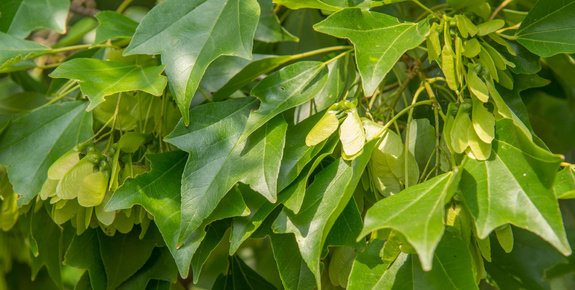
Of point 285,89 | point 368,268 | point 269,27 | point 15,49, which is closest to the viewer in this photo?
point 368,268

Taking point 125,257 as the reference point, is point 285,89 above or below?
above

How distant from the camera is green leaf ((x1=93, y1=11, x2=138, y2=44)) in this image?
89cm

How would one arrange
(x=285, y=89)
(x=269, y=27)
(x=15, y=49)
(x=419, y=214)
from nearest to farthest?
1. (x=419, y=214)
2. (x=285, y=89)
3. (x=15, y=49)
4. (x=269, y=27)

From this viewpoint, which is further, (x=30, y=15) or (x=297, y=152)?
(x=30, y=15)

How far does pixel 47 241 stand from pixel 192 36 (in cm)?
51

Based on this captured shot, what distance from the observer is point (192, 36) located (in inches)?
→ 32.2

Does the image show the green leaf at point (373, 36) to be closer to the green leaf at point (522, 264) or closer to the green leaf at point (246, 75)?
the green leaf at point (246, 75)

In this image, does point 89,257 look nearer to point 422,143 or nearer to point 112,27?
point 112,27

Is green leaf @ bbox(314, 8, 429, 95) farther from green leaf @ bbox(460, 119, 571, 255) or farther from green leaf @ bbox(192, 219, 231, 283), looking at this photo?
green leaf @ bbox(192, 219, 231, 283)

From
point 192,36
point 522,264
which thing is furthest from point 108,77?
point 522,264

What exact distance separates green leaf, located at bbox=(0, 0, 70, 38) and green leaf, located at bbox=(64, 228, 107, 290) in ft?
1.48

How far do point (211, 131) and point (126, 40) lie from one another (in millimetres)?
278

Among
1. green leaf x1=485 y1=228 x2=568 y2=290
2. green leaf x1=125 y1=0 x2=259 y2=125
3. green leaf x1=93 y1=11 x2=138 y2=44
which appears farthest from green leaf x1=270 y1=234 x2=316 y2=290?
green leaf x1=93 y1=11 x2=138 y2=44

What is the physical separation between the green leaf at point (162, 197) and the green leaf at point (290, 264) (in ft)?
0.41
